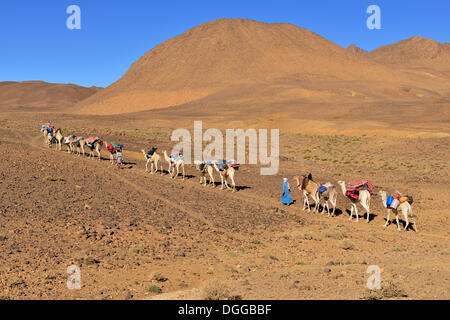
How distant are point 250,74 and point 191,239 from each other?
11047cm

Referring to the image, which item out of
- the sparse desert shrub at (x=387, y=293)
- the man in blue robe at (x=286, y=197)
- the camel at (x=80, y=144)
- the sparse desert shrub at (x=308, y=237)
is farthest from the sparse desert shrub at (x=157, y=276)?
the camel at (x=80, y=144)

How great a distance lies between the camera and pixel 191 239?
13.9 metres

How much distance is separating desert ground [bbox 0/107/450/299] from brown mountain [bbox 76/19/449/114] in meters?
67.3

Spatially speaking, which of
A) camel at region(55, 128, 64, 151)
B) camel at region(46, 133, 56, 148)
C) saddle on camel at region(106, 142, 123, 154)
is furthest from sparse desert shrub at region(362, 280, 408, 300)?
camel at region(46, 133, 56, 148)

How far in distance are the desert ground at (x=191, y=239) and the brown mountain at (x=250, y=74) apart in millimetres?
67263

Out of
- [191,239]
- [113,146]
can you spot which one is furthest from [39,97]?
[191,239]

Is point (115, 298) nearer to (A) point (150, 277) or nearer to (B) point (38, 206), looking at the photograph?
(A) point (150, 277)

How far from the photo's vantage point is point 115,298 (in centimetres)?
935

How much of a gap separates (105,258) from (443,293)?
7855 mm

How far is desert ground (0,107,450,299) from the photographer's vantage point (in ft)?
31.4

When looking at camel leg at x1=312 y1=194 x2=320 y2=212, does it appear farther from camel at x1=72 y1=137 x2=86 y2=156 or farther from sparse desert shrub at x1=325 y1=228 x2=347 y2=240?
camel at x1=72 y1=137 x2=86 y2=156

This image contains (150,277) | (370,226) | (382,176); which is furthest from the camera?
(382,176)

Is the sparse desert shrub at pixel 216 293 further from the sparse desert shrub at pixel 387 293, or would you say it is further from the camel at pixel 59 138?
the camel at pixel 59 138
